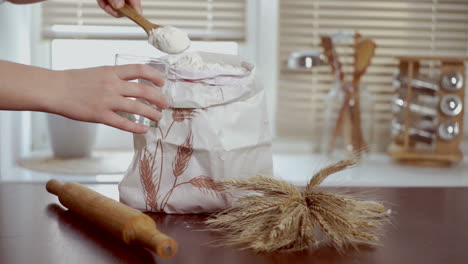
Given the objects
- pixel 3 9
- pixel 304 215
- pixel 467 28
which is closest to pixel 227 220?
pixel 304 215

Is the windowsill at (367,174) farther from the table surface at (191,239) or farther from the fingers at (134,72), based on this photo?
Result: the fingers at (134,72)

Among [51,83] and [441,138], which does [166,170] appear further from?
[441,138]

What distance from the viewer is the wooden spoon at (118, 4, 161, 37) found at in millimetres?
762

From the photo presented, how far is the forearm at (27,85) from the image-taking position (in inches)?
25.3

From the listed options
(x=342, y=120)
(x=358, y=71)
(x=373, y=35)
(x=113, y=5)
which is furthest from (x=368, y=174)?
(x=113, y=5)

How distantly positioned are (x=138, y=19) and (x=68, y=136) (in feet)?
3.94

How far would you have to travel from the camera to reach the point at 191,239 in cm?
63

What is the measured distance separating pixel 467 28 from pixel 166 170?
1752 millimetres

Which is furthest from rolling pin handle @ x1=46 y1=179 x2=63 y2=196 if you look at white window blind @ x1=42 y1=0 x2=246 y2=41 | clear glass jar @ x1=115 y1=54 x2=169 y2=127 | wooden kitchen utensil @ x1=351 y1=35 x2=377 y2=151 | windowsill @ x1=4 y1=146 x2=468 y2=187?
white window blind @ x1=42 y1=0 x2=246 y2=41

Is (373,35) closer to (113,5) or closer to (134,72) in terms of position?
(113,5)

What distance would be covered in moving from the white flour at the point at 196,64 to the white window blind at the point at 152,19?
1.44 m

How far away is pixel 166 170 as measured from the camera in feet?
2.37

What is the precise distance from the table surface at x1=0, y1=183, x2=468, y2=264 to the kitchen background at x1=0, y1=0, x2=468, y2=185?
131cm

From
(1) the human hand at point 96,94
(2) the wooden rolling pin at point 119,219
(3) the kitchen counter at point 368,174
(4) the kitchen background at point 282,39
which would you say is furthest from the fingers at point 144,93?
(4) the kitchen background at point 282,39
